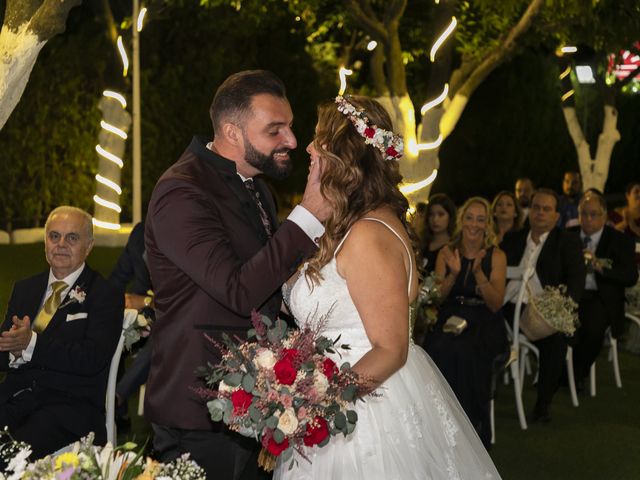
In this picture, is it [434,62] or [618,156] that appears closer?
[434,62]

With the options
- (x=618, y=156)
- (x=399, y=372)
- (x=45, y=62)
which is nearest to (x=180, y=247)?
(x=399, y=372)

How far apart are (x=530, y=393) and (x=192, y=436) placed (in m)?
6.14

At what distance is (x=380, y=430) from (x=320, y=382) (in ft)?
2.27

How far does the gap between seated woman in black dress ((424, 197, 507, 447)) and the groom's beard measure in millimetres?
3988

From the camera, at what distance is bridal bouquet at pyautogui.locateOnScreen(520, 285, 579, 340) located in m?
8.45

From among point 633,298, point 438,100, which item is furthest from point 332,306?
point 438,100

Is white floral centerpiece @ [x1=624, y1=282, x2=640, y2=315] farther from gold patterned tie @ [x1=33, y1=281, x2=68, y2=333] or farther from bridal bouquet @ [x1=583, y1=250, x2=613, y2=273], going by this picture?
gold patterned tie @ [x1=33, y1=281, x2=68, y2=333]

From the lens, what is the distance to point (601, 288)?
9.96 m

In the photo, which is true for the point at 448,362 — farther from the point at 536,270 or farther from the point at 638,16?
the point at 638,16

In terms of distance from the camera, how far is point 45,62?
1814cm

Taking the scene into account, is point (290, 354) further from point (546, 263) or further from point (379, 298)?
point (546, 263)

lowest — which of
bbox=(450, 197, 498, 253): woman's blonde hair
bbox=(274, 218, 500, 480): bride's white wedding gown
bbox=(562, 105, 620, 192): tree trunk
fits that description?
bbox=(562, 105, 620, 192): tree trunk

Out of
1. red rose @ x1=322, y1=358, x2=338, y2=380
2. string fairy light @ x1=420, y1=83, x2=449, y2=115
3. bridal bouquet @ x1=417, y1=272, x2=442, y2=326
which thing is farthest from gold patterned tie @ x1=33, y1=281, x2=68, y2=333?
string fairy light @ x1=420, y1=83, x2=449, y2=115

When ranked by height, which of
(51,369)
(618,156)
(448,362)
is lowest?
(618,156)
